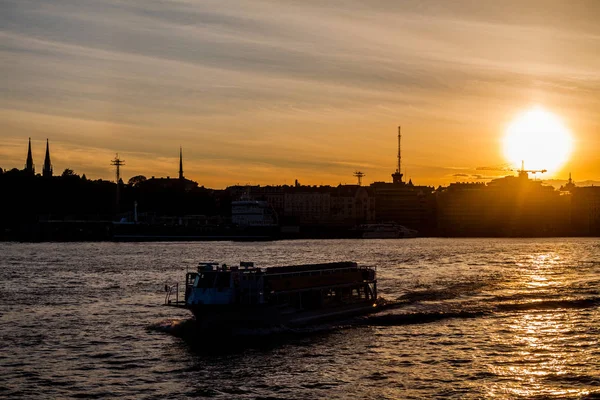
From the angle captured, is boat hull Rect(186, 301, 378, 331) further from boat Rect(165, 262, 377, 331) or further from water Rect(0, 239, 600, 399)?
water Rect(0, 239, 600, 399)

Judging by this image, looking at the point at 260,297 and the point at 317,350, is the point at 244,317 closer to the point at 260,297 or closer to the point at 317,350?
the point at 260,297

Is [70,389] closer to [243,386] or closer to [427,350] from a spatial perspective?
[243,386]

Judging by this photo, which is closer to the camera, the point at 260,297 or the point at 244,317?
the point at 244,317

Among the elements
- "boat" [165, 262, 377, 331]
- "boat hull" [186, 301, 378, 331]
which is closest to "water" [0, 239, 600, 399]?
"boat hull" [186, 301, 378, 331]

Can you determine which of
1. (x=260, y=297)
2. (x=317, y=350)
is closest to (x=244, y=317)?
(x=260, y=297)

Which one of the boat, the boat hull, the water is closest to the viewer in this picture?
the water

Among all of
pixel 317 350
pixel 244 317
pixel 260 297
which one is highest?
pixel 260 297

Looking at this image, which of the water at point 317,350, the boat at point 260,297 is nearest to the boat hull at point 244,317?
the boat at point 260,297

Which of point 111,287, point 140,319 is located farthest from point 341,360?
point 111,287

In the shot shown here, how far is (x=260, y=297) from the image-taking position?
138ft

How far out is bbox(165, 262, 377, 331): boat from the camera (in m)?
41.8

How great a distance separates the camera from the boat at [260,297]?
41.8 meters

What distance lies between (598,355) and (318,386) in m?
13.3

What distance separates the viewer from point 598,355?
125ft
